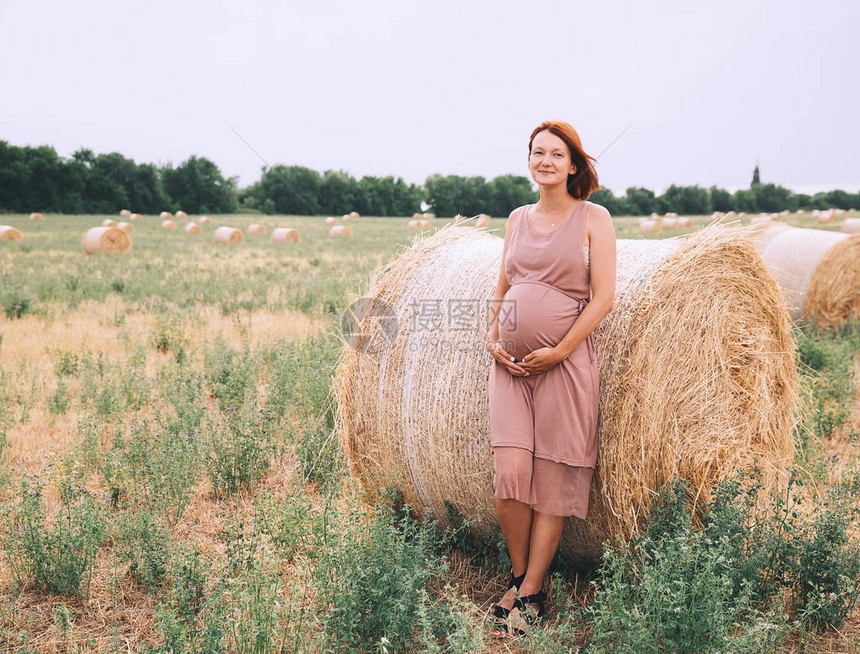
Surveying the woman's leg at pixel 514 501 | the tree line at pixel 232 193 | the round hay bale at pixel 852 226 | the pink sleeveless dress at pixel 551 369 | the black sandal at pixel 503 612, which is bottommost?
the black sandal at pixel 503 612

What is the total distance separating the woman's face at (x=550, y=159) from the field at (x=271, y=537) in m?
1.84

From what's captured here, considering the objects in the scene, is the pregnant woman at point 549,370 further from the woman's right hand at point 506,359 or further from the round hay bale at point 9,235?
the round hay bale at point 9,235

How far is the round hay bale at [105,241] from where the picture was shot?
62.7 feet

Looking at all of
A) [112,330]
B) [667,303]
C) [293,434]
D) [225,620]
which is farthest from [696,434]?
[112,330]

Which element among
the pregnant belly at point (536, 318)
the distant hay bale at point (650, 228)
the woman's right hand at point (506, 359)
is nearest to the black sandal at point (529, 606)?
the woman's right hand at point (506, 359)

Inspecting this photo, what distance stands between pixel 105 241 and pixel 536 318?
19502 mm

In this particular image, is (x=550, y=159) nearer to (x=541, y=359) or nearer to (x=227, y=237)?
(x=541, y=359)

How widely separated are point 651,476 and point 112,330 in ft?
26.3

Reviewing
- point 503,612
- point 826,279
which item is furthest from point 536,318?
point 826,279

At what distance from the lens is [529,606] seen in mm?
3025

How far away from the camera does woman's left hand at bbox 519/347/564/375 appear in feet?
10.3

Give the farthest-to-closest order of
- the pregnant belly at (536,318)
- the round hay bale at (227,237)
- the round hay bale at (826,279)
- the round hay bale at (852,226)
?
the round hay bale at (227,237), the round hay bale at (852,226), the round hay bale at (826,279), the pregnant belly at (536,318)

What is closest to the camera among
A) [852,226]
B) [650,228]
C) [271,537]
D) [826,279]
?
[271,537]

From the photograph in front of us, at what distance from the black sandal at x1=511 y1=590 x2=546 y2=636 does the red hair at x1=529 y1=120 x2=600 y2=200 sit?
2.13 m
